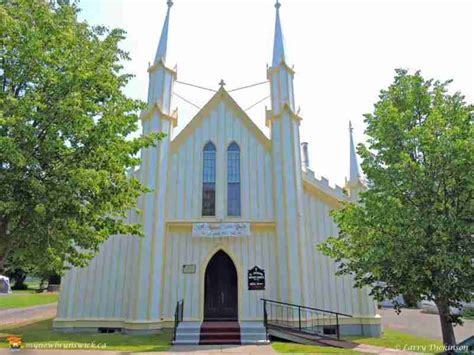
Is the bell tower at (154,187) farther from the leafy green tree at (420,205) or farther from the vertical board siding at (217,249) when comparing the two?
the leafy green tree at (420,205)

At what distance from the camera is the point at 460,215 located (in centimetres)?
750

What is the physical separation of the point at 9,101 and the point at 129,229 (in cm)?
360

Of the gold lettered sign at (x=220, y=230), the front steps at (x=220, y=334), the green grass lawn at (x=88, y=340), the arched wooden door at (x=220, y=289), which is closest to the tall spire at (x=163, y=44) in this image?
the gold lettered sign at (x=220, y=230)

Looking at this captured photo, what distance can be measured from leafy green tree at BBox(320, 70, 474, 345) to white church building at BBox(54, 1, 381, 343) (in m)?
5.33

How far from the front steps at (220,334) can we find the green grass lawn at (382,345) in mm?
733

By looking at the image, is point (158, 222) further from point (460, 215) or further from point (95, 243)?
point (460, 215)

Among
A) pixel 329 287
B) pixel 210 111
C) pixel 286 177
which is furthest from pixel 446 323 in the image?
pixel 210 111

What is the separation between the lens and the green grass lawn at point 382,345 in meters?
9.46

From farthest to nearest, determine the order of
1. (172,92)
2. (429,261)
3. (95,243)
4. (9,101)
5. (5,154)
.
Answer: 1. (172,92)
2. (95,243)
3. (429,261)
4. (9,101)
5. (5,154)

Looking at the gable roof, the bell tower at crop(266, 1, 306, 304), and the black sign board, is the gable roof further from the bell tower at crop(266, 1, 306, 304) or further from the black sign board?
the black sign board

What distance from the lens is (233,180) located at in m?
15.0

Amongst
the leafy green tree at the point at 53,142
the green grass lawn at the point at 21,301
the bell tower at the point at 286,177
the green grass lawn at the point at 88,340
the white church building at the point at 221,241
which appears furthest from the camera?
the green grass lawn at the point at 21,301

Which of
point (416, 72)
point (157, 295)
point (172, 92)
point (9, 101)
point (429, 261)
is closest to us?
point (9, 101)

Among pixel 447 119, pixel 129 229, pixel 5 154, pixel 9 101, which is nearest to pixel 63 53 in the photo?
pixel 9 101
